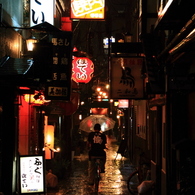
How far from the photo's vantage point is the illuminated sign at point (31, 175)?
37.3 feet

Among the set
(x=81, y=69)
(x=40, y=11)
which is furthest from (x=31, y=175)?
(x=81, y=69)

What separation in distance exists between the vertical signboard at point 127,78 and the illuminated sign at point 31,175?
440 cm

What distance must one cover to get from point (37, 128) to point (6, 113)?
21.1 ft

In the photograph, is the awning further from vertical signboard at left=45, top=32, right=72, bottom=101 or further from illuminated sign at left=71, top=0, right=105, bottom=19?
illuminated sign at left=71, top=0, right=105, bottom=19

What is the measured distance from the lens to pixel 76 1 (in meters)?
18.2

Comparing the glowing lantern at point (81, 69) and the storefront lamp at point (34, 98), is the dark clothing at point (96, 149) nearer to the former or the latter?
the storefront lamp at point (34, 98)

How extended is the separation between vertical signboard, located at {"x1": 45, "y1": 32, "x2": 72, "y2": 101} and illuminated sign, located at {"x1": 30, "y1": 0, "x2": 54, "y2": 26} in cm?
82

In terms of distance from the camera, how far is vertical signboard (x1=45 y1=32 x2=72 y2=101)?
1427 cm

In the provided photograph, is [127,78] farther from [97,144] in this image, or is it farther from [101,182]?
[101,182]

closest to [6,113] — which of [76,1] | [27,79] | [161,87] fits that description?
[27,79]

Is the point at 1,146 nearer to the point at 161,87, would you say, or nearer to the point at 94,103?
the point at 161,87

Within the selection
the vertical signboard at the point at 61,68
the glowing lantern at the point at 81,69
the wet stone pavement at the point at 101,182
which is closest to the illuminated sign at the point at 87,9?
the glowing lantern at the point at 81,69

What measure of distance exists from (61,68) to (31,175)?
187 inches

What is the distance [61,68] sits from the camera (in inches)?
565
